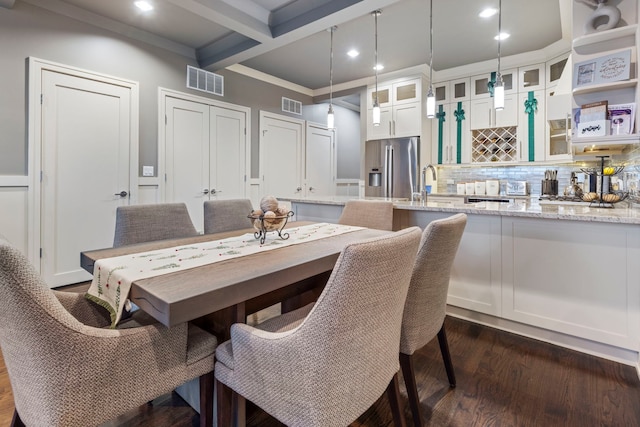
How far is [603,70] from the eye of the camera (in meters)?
2.20

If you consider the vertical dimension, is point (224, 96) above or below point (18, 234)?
above

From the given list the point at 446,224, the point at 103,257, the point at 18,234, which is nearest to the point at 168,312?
the point at 103,257

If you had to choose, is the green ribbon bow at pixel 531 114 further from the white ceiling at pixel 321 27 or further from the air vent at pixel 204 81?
the air vent at pixel 204 81

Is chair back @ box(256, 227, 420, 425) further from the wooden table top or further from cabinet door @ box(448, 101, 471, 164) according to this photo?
cabinet door @ box(448, 101, 471, 164)

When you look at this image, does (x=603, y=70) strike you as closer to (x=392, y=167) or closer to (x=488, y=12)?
(x=488, y=12)

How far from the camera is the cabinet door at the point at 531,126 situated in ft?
13.8

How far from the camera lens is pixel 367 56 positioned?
4.32 metres

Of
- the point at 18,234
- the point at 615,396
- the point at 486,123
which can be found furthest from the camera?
the point at 486,123

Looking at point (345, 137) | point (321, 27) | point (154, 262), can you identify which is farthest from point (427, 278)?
point (345, 137)

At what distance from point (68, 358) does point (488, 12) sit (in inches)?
158

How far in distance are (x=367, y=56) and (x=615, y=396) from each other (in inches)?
160

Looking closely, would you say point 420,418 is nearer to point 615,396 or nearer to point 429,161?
point 615,396

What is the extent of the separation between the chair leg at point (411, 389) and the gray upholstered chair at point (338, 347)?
32cm

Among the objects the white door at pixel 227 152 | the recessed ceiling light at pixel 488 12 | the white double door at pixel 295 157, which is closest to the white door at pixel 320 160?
the white double door at pixel 295 157
